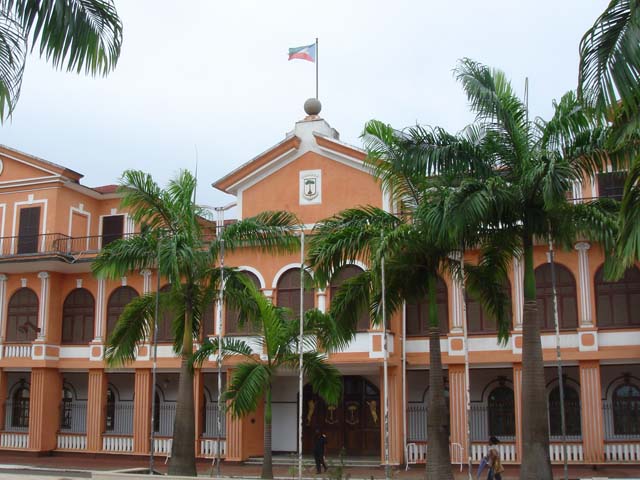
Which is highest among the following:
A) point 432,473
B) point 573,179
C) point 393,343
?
point 573,179

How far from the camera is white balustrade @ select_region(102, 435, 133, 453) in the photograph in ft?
91.6

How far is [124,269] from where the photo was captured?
2050cm

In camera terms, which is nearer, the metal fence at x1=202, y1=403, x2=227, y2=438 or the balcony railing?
the metal fence at x1=202, y1=403, x2=227, y2=438

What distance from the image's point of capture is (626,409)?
81.9 ft

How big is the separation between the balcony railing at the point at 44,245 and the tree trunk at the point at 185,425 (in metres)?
9.91

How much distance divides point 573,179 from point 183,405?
1045 centimetres

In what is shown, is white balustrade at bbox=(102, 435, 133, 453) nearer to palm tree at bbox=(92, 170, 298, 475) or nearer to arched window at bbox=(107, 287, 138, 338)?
arched window at bbox=(107, 287, 138, 338)

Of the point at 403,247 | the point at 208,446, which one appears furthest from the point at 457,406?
the point at 403,247

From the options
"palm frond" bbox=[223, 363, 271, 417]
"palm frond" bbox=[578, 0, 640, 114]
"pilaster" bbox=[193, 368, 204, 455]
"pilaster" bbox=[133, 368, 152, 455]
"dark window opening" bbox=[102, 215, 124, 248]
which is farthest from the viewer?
"dark window opening" bbox=[102, 215, 124, 248]

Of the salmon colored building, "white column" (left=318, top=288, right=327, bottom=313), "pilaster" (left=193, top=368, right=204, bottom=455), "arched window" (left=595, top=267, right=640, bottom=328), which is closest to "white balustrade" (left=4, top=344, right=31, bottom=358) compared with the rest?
the salmon colored building

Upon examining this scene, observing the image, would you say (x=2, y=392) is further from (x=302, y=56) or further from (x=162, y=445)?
(x=302, y=56)

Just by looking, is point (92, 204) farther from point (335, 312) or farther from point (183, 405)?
point (335, 312)

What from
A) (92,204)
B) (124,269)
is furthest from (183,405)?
(92,204)

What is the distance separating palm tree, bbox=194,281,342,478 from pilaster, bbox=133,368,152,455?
8.74m
